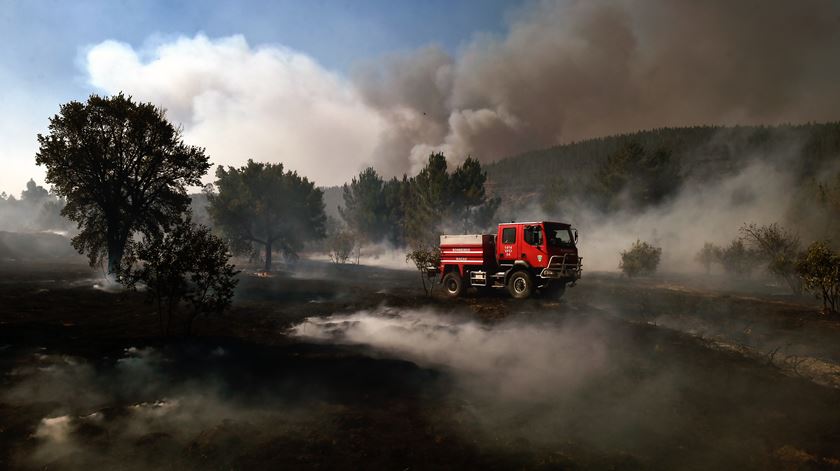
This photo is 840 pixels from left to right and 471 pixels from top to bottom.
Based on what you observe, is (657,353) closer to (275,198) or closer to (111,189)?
(111,189)

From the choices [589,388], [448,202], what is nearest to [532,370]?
[589,388]

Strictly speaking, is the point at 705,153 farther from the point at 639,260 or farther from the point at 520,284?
the point at 520,284

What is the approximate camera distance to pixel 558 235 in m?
20.9

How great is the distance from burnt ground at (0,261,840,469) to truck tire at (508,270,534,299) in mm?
1844

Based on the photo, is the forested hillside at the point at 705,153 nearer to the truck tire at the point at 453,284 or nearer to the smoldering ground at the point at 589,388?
the truck tire at the point at 453,284

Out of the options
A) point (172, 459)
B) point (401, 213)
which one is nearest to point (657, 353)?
point (172, 459)

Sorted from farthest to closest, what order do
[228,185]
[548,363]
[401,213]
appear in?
[401,213]
[228,185]
[548,363]

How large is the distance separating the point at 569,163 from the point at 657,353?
7331 inches

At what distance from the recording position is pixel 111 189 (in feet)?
96.6

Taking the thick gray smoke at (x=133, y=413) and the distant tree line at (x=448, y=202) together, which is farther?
the distant tree line at (x=448, y=202)

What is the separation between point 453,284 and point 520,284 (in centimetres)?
444

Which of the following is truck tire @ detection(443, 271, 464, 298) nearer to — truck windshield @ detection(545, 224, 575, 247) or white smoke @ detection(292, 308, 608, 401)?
white smoke @ detection(292, 308, 608, 401)

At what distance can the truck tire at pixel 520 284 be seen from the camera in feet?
68.2

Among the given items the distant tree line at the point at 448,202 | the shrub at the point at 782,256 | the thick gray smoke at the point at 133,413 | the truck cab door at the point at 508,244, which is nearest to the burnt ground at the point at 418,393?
the thick gray smoke at the point at 133,413
